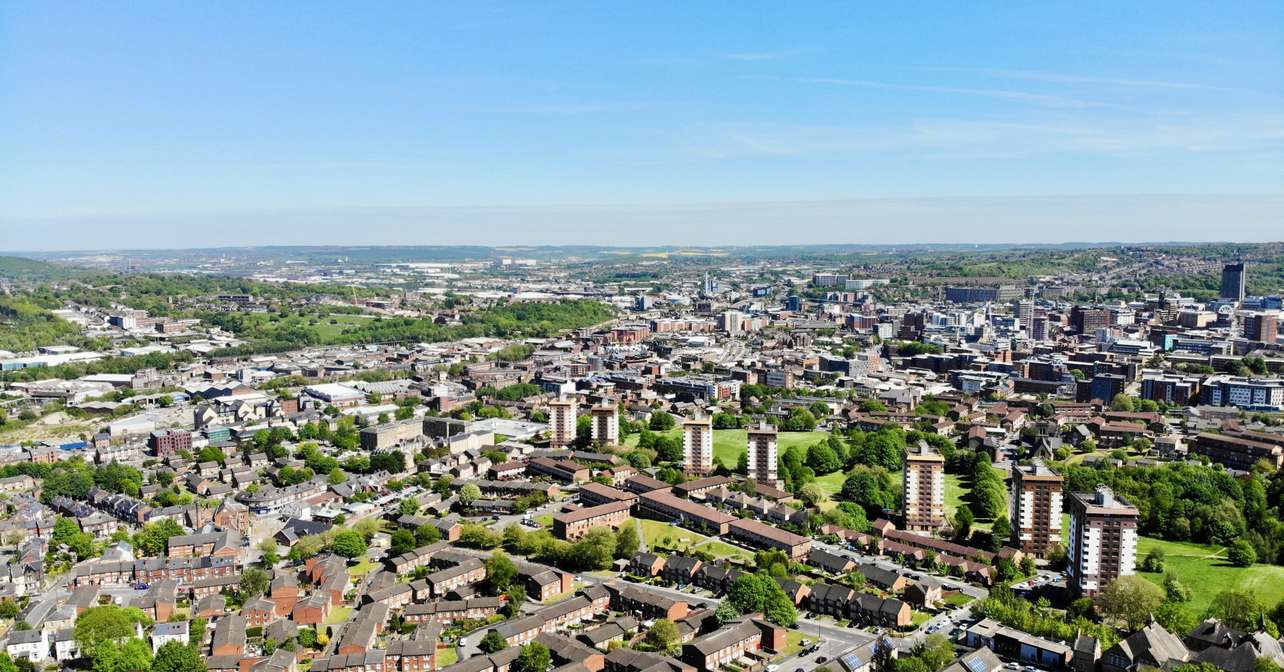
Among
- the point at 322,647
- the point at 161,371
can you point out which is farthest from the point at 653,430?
the point at 161,371

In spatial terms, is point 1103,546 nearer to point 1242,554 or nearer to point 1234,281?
point 1242,554

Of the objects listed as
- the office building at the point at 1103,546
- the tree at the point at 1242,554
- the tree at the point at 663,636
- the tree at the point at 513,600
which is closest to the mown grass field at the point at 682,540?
the tree at the point at 513,600

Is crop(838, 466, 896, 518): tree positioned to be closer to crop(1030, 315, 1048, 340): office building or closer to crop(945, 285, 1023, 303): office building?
crop(1030, 315, 1048, 340): office building

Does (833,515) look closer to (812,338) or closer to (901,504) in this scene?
(901,504)

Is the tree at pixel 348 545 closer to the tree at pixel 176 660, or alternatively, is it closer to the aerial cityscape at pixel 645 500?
the aerial cityscape at pixel 645 500

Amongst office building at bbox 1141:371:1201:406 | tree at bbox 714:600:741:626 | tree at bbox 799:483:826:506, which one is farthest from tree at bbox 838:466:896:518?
A: office building at bbox 1141:371:1201:406
